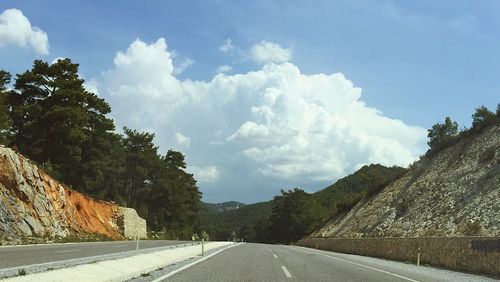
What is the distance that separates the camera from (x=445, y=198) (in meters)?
42.0

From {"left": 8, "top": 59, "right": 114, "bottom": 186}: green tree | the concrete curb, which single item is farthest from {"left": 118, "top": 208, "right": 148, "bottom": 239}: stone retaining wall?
the concrete curb

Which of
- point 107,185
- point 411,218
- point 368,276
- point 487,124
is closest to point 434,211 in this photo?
point 411,218

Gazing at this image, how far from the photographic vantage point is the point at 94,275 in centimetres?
1141

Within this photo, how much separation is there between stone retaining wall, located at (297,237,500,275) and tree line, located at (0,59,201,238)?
108 ft

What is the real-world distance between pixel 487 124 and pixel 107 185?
225 feet

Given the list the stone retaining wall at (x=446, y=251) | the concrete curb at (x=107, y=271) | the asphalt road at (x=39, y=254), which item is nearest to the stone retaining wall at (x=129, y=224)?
the asphalt road at (x=39, y=254)

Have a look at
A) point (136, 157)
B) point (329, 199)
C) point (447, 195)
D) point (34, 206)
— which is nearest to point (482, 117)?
point (447, 195)

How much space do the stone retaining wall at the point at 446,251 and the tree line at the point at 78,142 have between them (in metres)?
33.0

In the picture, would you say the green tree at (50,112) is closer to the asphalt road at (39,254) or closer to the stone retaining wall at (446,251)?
the asphalt road at (39,254)

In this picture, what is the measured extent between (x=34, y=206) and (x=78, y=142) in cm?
1498

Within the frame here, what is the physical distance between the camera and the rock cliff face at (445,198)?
117ft

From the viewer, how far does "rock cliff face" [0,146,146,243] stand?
3591cm

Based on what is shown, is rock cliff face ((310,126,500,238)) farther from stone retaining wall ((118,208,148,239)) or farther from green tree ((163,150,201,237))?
green tree ((163,150,201,237))

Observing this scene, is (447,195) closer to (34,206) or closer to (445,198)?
(445,198)
